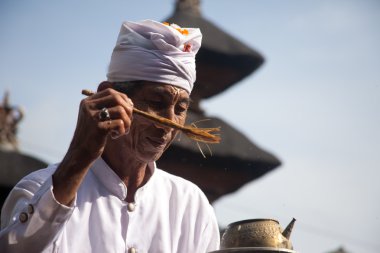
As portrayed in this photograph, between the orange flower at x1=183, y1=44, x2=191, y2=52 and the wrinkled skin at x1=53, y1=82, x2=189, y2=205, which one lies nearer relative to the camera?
the wrinkled skin at x1=53, y1=82, x2=189, y2=205

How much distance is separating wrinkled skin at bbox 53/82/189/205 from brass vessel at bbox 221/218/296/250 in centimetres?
68

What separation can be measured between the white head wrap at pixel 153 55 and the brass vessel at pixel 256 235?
985 mm

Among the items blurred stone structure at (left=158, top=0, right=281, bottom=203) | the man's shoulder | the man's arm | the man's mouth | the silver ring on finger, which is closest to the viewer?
the silver ring on finger

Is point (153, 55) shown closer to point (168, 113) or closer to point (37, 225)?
point (168, 113)

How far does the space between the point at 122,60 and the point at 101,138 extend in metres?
1.09

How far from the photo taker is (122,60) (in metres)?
4.45

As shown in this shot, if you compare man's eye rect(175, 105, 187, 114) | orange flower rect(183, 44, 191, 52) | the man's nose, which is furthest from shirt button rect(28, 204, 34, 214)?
orange flower rect(183, 44, 191, 52)

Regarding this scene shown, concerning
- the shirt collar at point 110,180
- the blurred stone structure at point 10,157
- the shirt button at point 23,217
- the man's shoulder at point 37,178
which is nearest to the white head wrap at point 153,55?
the shirt collar at point 110,180

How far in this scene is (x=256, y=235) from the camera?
11.9ft

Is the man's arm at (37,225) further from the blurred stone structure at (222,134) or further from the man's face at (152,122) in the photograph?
the blurred stone structure at (222,134)

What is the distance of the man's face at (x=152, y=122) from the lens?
13.7 feet

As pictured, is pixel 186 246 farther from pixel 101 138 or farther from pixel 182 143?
pixel 182 143

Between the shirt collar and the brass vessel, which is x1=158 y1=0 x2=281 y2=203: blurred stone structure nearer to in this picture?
the shirt collar

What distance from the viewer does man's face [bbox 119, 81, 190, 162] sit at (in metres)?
4.19
